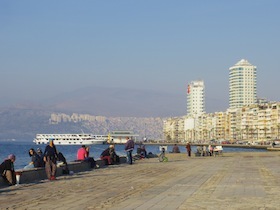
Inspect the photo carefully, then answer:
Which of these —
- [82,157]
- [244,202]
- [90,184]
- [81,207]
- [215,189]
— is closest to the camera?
[81,207]

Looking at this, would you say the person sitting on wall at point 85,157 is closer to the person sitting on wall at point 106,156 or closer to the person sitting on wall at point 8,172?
the person sitting on wall at point 106,156

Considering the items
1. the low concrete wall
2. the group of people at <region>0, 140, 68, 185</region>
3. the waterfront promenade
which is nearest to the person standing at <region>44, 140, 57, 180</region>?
the group of people at <region>0, 140, 68, 185</region>

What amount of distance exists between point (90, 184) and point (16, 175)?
8.79 ft

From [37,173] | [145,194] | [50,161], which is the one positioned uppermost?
[50,161]

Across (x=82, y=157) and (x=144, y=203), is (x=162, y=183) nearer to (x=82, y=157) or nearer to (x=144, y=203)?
(x=144, y=203)

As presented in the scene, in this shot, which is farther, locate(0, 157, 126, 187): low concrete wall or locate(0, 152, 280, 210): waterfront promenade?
locate(0, 157, 126, 187): low concrete wall

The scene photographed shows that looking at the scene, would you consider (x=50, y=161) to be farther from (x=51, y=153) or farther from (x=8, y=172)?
(x=8, y=172)

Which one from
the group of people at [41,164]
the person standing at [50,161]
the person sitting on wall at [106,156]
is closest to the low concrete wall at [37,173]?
the group of people at [41,164]

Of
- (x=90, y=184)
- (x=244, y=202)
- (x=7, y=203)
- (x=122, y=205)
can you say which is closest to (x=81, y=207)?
(x=122, y=205)

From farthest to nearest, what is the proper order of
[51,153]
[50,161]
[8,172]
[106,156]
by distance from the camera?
[106,156] → [51,153] → [50,161] → [8,172]

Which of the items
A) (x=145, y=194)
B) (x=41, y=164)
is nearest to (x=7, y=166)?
(x=41, y=164)

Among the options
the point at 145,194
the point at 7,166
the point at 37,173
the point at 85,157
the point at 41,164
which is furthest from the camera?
the point at 85,157

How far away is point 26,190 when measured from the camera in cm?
1797

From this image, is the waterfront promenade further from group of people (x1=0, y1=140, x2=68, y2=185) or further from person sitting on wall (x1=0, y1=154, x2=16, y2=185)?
group of people (x1=0, y1=140, x2=68, y2=185)
